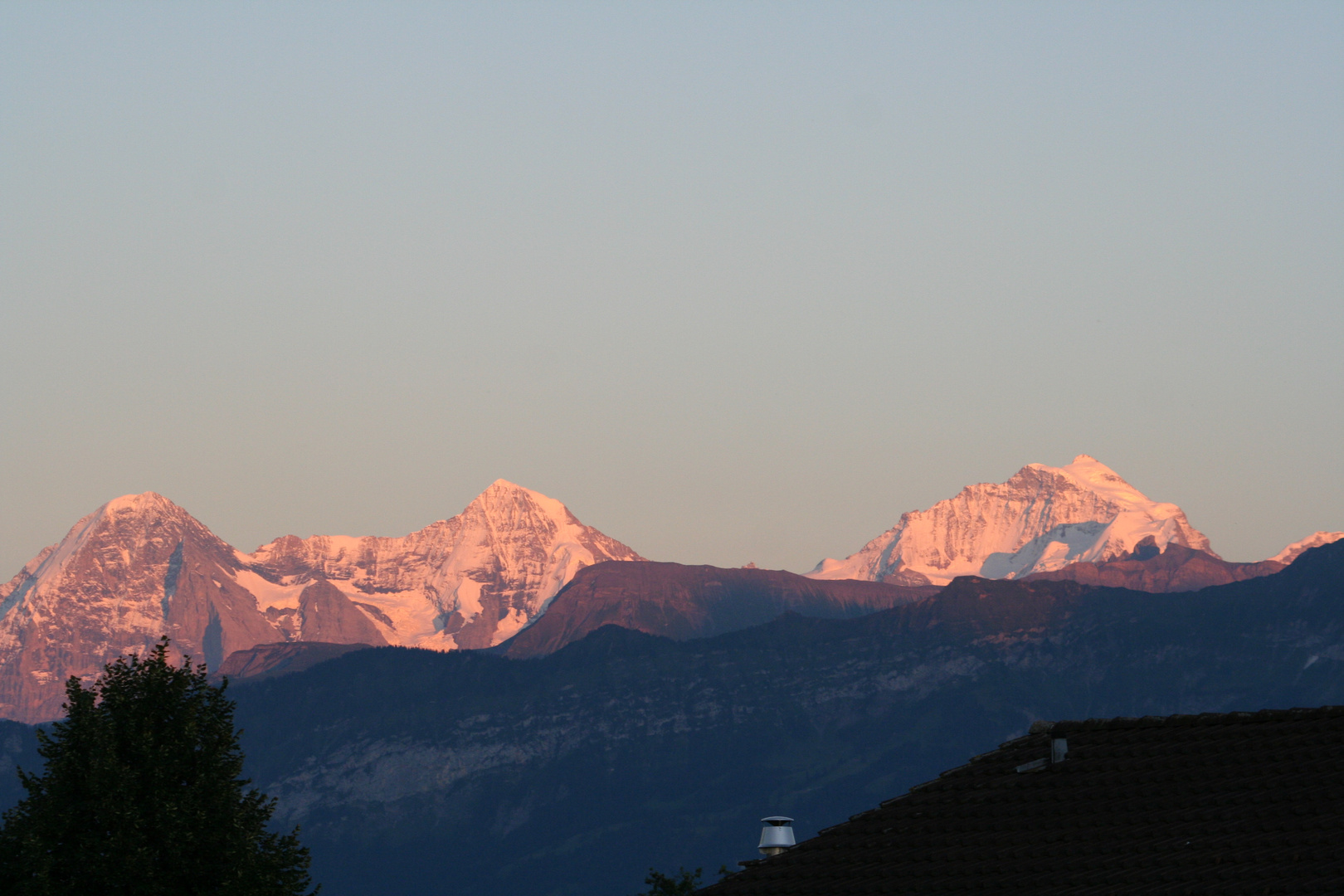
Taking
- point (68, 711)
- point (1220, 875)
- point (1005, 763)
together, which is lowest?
point (1220, 875)

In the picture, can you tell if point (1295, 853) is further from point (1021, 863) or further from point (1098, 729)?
point (1098, 729)

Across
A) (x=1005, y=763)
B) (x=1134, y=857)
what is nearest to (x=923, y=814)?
(x=1005, y=763)

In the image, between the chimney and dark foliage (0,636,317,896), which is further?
dark foliage (0,636,317,896)

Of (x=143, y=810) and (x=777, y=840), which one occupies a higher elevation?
(x=143, y=810)

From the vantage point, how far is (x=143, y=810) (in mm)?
37594

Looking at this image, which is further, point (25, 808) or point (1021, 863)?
point (25, 808)

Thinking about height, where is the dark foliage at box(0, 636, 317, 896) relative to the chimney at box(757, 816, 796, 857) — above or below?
above

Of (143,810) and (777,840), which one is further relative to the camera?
(143,810)

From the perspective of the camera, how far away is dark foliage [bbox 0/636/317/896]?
37.1 m

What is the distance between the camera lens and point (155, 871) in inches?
1459

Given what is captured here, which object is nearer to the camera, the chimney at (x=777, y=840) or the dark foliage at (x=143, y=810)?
the chimney at (x=777, y=840)

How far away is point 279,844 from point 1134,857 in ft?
70.5

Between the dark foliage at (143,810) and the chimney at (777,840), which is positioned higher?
the dark foliage at (143,810)

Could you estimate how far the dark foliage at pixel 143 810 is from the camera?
37.1 m
